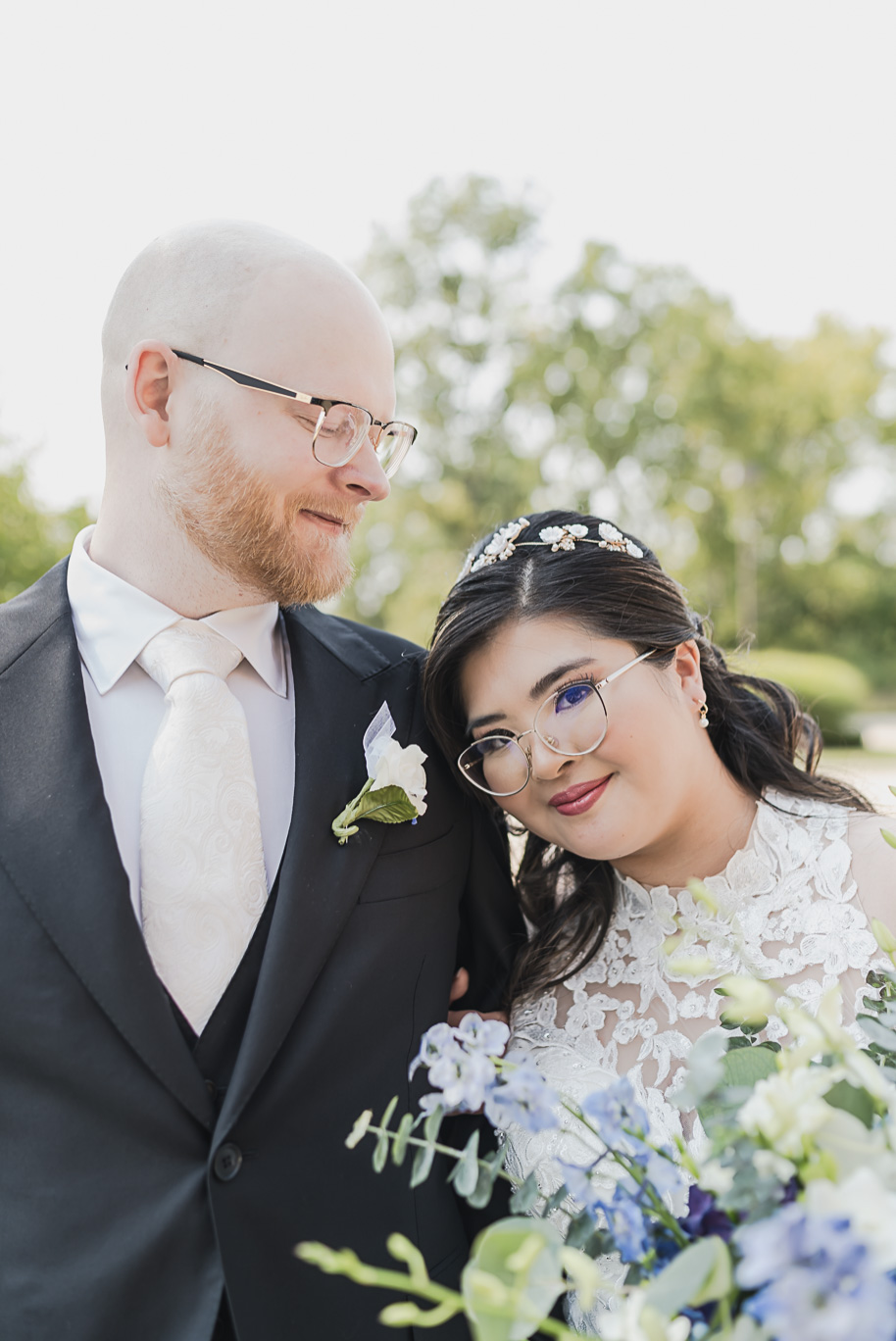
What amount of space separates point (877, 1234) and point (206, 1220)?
4.56 feet

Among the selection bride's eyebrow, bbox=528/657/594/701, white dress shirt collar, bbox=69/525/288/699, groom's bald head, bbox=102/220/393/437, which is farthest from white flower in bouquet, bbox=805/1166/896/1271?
groom's bald head, bbox=102/220/393/437

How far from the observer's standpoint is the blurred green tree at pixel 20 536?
278 inches

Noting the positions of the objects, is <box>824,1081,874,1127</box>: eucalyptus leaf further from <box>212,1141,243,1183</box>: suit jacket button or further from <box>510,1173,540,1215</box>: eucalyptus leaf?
<box>212,1141,243,1183</box>: suit jacket button

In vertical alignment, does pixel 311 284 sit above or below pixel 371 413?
above

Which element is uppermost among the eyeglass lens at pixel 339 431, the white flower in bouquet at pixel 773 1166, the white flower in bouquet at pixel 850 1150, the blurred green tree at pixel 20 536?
the eyeglass lens at pixel 339 431

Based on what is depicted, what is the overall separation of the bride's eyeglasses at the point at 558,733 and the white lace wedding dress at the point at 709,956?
482 millimetres

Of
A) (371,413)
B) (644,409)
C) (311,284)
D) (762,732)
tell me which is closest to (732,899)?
(762,732)

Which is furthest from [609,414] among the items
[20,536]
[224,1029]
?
[224,1029]

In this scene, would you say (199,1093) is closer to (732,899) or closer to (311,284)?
(732,899)

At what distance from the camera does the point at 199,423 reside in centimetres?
234

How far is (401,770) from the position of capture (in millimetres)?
2057

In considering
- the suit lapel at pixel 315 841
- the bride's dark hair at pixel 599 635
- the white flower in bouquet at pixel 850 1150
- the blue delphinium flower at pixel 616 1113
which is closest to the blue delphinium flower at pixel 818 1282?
the white flower in bouquet at pixel 850 1150

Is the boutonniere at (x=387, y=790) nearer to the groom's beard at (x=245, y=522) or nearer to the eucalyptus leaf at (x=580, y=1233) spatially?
the groom's beard at (x=245, y=522)

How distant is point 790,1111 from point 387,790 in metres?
1.28
